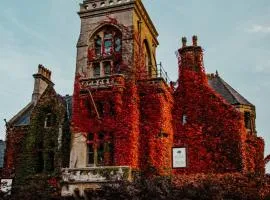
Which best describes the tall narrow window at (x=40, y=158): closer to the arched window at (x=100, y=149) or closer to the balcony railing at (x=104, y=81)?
the arched window at (x=100, y=149)

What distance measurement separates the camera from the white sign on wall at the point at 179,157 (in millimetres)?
29328

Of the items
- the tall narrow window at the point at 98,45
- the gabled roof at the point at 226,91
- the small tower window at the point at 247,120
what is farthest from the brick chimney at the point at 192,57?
the tall narrow window at the point at 98,45

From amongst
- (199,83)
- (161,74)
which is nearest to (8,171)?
(161,74)

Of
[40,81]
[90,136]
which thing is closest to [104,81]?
[90,136]

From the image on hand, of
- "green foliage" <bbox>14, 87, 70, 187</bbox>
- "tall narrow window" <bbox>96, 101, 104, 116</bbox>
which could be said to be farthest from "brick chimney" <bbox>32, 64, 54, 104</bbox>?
"tall narrow window" <bbox>96, 101, 104, 116</bbox>

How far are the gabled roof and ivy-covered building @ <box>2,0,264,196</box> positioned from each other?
9cm

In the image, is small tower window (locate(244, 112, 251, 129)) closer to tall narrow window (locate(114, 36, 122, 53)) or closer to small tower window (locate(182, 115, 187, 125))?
small tower window (locate(182, 115, 187, 125))

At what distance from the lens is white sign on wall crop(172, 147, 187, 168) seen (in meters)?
29.3

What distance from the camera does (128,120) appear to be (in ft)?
93.0

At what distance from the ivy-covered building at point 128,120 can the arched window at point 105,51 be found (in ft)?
0.26

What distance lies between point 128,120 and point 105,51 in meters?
6.83

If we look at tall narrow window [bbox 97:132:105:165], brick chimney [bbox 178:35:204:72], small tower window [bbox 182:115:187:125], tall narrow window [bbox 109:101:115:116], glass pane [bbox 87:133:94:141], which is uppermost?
brick chimney [bbox 178:35:204:72]

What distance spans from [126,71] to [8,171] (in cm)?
1335

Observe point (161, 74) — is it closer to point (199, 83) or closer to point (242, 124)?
point (199, 83)
